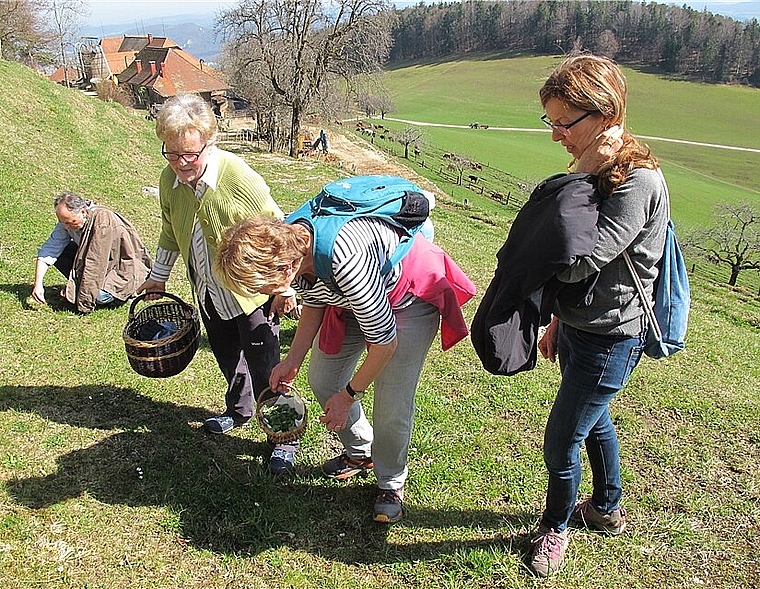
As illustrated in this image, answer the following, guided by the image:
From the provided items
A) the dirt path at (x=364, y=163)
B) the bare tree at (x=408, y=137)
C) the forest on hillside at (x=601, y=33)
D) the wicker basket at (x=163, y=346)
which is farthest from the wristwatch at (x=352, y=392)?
Result: the forest on hillside at (x=601, y=33)

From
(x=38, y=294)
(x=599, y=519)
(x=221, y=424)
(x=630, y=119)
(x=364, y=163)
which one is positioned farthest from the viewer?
(x=630, y=119)

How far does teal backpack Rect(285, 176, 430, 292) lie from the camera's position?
254 cm

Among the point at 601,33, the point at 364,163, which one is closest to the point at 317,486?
the point at 364,163

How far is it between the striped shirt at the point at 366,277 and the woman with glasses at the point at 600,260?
0.71 meters

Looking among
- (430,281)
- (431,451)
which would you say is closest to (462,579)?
(431,451)

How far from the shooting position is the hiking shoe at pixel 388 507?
3.38 m

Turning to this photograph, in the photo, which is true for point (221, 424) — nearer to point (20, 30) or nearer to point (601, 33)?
point (20, 30)

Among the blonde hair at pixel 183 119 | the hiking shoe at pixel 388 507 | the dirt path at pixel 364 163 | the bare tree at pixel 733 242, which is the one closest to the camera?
the blonde hair at pixel 183 119

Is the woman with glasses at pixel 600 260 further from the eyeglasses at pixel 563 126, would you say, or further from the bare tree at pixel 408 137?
the bare tree at pixel 408 137

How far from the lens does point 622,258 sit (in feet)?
7.95

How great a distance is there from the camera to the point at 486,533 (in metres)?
3.41

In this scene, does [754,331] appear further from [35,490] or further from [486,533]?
[35,490]

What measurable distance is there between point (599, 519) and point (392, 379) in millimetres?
1367

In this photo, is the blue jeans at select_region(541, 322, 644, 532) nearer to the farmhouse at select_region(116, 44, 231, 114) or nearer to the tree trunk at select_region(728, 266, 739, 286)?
the tree trunk at select_region(728, 266, 739, 286)
